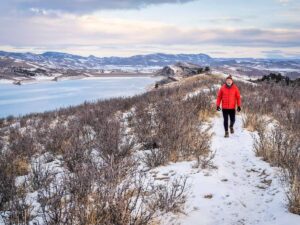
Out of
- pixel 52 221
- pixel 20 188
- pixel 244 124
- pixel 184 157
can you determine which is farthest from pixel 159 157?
pixel 244 124

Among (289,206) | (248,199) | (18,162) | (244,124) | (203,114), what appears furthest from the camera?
(203,114)

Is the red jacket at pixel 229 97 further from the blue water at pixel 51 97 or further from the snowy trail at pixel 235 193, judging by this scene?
the blue water at pixel 51 97

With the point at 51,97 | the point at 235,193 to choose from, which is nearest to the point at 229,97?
the point at 235,193

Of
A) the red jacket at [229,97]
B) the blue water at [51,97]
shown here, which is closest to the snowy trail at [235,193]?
the red jacket at [229,97]

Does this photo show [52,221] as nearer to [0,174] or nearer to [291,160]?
[0,174]

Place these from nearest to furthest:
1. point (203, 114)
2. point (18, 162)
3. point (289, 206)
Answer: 1. point (289, 206)
2. point (18, 162)
3. point (203, 114)

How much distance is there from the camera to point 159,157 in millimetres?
6277

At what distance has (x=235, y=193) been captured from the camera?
5055 mm

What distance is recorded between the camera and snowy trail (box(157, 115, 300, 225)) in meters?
4.28

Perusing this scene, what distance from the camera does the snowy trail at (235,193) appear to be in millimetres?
4277

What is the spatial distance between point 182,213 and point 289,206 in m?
1.24

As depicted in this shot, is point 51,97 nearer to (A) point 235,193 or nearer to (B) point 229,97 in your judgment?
(B) point 229,97

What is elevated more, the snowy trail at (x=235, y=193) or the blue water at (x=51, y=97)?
the snowy trail at (x=235, y=193)

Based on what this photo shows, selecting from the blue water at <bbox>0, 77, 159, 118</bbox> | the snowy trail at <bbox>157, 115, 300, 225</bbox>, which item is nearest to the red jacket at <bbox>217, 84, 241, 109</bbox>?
the snowy trail at <bbox>157, 115, 300, 225</bbox>
